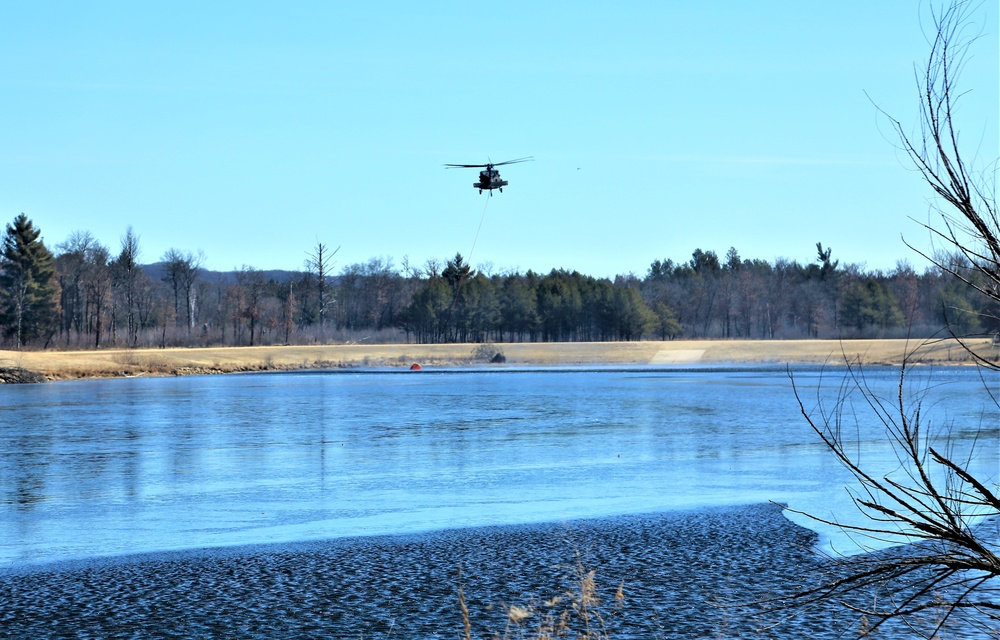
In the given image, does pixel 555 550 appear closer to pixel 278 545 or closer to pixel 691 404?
pixel 278 545

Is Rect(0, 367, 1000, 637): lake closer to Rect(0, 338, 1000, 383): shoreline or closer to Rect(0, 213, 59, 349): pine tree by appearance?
Rect(0, 338, 1000, 383): shoreline

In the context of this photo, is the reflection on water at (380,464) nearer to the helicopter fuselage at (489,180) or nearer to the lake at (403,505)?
the lake at (403,505)

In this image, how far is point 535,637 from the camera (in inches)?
335

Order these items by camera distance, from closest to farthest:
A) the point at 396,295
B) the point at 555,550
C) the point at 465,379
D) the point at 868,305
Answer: the point at 555,550 → the point at 465,379 → the point at 868,305 → the point at 396,295

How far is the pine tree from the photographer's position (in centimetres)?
9525

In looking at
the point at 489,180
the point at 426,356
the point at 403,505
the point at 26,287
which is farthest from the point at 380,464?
the point at 26,287

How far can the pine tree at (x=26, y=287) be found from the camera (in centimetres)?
9525

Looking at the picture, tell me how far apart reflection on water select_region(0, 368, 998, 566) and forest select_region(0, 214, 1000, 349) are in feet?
209

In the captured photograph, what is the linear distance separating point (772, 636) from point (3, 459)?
58.4 feet

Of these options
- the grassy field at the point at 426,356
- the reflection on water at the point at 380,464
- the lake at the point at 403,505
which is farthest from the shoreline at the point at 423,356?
the lake at the point at 403,505

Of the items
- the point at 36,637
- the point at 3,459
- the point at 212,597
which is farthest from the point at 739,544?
the point at 3,459

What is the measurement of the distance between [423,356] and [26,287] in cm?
3961

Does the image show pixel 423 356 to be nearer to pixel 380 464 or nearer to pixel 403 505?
pixel 380 464

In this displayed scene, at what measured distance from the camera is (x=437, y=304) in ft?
406
